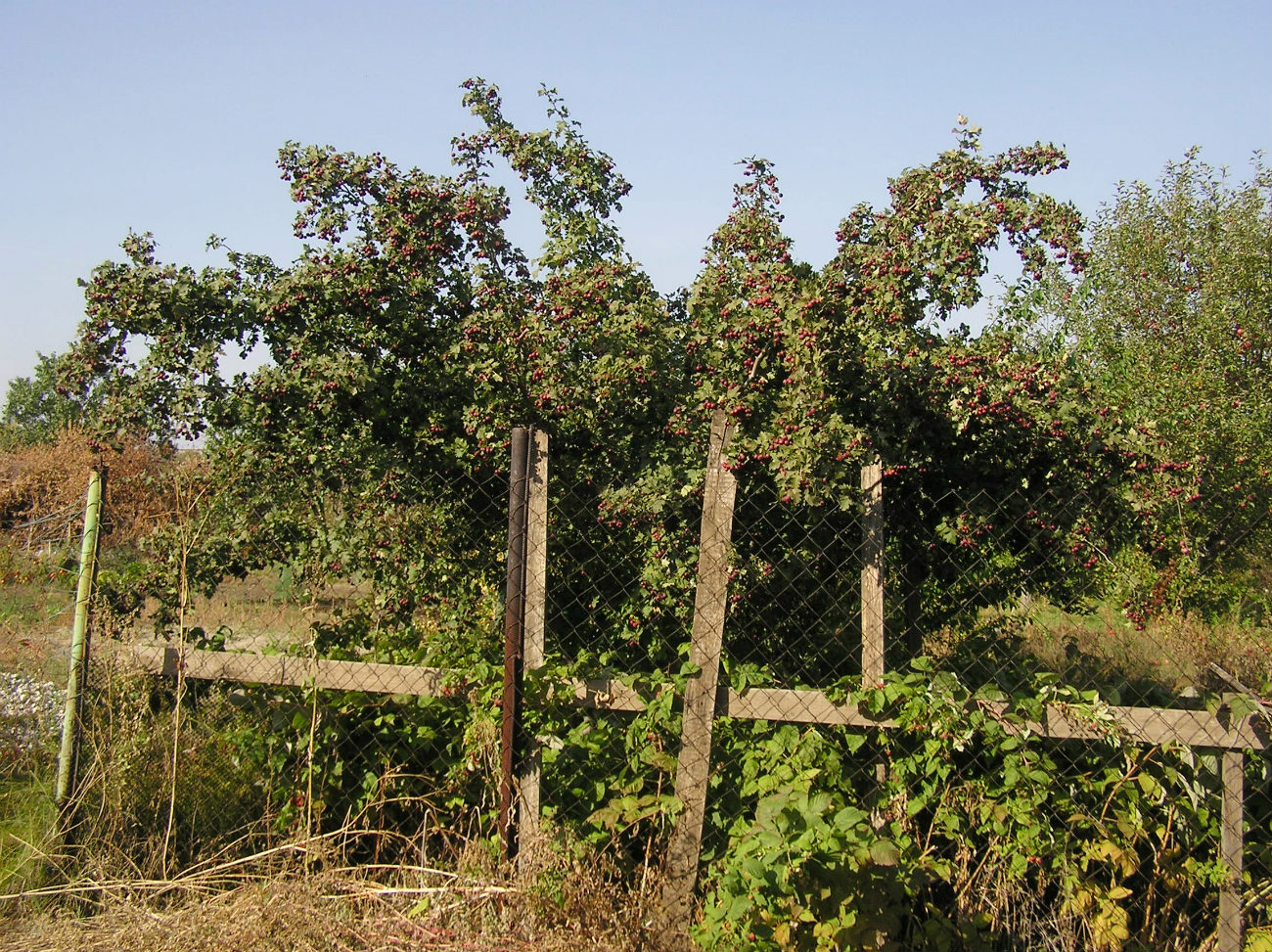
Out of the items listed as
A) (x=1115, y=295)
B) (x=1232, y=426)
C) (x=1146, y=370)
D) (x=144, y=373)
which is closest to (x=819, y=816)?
(x=144, y=373)

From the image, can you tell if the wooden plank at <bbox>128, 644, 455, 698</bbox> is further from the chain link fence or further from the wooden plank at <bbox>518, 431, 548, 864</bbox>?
the wooden plank at <bbox>518, 431, 548, 864</bbox>

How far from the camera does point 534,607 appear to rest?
328cm

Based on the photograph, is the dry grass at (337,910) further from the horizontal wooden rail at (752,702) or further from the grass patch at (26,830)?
the horizontal wooden rail at (752,702)

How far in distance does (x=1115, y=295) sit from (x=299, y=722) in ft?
40.3

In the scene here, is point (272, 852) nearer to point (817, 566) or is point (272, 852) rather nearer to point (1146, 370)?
point (817, 566)

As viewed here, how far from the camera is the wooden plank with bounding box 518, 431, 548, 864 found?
3164mm

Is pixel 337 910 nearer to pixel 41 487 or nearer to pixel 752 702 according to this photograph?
pixel 752 702

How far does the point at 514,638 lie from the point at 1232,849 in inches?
99.1

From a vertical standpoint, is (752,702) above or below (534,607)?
below

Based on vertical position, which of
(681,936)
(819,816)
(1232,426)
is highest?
(1232,426)

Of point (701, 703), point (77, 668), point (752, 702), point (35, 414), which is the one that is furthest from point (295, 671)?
point (35, 414)

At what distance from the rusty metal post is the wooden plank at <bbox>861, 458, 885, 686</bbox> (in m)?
1.21

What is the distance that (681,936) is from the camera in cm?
293

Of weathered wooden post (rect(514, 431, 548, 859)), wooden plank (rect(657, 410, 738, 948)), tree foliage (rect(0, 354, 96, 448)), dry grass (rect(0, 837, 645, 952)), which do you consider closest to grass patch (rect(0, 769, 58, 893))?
dry grass (rect(0, 837, 645, 952))
